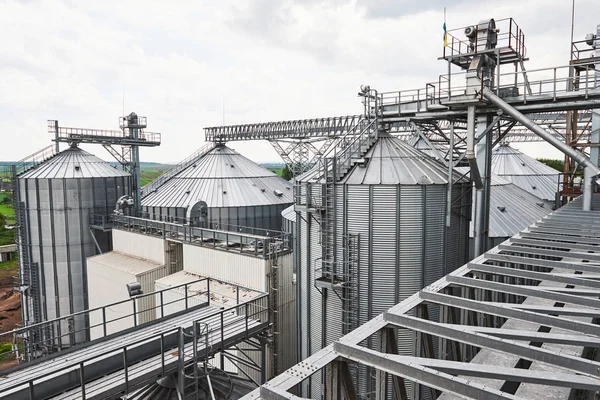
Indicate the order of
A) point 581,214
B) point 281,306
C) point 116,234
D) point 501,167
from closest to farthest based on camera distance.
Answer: point 581,214 < point 281,306 < point 116,234 < point 501,167

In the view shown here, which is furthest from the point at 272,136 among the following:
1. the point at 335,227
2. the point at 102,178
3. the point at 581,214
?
the point at 581,214

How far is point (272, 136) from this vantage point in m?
39.1

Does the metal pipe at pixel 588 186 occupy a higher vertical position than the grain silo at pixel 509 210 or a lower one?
higher

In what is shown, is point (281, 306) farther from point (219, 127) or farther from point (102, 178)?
point (219, 127)

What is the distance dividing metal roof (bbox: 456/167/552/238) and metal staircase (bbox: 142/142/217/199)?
83.3 ft

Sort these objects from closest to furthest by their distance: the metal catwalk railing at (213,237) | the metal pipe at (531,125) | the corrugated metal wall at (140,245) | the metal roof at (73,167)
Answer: the metal pipe at (531,125) → the metal catwalk railing at (213,237) → the corrugated metal wall at (140,245) → the metal roof at (73,167)

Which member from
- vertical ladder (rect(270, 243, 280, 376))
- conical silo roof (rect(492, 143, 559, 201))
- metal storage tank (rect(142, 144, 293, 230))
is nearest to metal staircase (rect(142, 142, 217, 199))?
metal storage tank (rect(142, 144, 293, 230))

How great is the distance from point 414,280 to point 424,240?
5.07 ft

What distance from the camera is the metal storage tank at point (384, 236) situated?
51.3 ft

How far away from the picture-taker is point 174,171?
40.5 m

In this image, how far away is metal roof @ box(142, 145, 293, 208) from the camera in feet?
106

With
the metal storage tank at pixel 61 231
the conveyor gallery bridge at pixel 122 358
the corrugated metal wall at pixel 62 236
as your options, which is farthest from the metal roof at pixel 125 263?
the conveyor gallery bridge at pixel 122 358

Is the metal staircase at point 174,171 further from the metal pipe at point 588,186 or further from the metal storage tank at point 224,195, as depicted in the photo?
the metal pipe at point 588,186

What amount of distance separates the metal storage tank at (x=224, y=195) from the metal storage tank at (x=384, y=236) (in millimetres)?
13897
